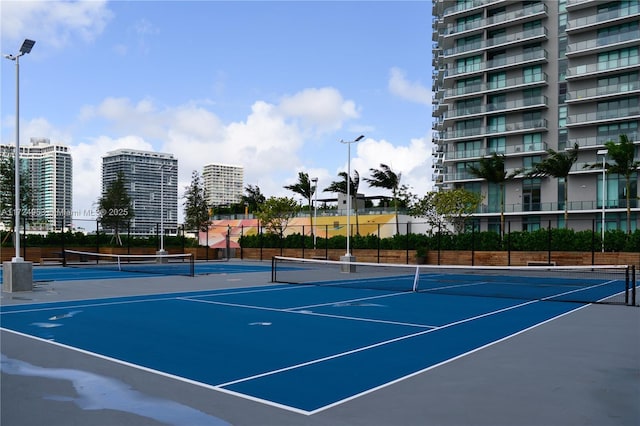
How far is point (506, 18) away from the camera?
67062 mm

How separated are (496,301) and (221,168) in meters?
187

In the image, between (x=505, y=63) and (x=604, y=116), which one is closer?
(x=604, y=116)

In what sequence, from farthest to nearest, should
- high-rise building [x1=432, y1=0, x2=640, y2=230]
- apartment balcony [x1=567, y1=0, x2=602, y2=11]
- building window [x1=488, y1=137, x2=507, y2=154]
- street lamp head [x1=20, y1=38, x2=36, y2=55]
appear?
building window [x1=488, y1=137, x2=507, y2=154] → apartment balcony [x1=567, y1=0, x2=602, y2=11] → high-rise building [x1=432, y1=0, x2=640, y2=230] → street lamp head [x1=20, y1=38, x2=36, y2=55]

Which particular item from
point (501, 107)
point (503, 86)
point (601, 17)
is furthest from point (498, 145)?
point (601, 17)

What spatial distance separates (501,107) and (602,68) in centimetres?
1109

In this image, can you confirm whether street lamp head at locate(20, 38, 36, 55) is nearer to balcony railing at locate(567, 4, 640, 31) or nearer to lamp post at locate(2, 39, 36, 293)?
lamp post at locate(2, 39, 36, 293)

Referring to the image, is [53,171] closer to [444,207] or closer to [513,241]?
[444,207]

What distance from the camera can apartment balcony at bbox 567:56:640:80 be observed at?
58594mm

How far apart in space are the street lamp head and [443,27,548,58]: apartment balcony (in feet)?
193

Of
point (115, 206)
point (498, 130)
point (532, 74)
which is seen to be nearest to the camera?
point (115, 206)

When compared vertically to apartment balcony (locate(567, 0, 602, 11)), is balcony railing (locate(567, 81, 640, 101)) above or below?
below

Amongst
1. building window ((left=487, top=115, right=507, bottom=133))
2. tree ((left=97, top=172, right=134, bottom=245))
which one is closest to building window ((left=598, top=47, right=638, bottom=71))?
building window ((left=487, top=115, right=507, bottom=133))

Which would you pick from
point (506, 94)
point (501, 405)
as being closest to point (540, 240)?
point (501, 405)

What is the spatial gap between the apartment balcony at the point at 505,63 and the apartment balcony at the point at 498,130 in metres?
6.50
